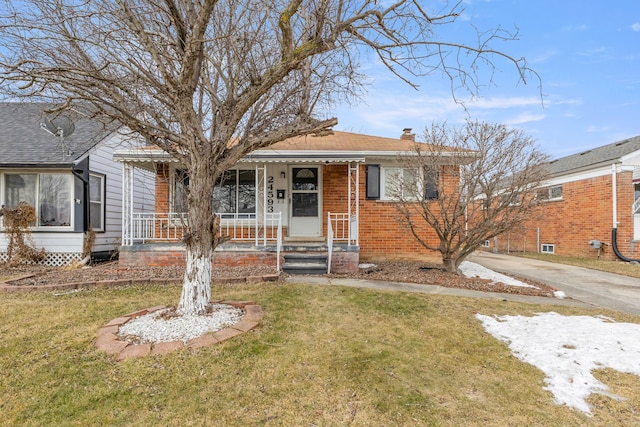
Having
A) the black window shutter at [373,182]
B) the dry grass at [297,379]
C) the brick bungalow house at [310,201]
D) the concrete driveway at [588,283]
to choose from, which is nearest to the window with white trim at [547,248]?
the concrete driveway at [588,283]

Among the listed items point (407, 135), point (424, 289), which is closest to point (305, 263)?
point (424, 289)

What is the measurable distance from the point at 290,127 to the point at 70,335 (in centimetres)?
348

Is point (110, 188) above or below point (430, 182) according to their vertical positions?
above

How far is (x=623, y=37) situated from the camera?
33.1 feet

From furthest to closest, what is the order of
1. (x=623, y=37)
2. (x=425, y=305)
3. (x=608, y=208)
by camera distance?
(x=608, y=208), (x=623, y=37), (x=425, y=305)

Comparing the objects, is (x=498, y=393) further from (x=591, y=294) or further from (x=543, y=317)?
(x=591, y=294)

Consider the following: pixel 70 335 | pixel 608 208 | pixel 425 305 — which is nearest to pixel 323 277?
pixel 425 305

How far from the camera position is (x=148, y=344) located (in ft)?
11.2

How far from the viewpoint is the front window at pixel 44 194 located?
9258mm

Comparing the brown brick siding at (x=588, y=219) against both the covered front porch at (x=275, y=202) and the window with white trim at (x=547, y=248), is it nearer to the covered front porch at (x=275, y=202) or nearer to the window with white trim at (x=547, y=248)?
the window with white trim at (x=547, y=248)

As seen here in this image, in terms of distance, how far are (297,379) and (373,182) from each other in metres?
7.19

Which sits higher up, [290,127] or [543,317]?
[290,127]

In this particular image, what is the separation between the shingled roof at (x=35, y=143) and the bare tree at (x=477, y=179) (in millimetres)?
8099

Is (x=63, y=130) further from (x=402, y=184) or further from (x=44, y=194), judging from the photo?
(x=402, y=184)
